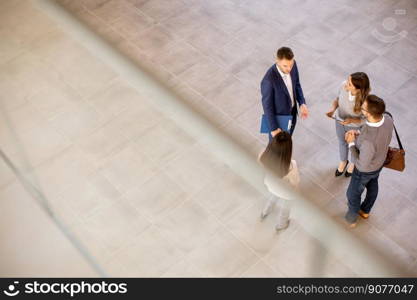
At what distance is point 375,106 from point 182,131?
1839 mm

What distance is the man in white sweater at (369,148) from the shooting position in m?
3.07

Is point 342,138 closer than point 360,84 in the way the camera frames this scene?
No

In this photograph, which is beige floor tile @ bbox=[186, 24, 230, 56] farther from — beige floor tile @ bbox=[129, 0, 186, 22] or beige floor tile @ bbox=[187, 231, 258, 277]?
beige floor tile @ bbox=[187, 231, 258, 277]

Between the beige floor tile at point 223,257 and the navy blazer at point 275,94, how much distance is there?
957 mm

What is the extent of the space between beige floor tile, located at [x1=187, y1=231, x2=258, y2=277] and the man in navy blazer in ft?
2.98

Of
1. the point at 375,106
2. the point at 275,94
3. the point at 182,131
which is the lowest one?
the point at 182,131

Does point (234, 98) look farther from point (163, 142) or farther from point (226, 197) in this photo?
point (226, 197)

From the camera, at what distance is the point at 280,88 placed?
3436 mm

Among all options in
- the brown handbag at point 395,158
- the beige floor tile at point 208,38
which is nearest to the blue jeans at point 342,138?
the brown handbag at point 395,158

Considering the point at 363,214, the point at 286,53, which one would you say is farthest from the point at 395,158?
the point at 286,53

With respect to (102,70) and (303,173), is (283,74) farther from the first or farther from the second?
(102,70)

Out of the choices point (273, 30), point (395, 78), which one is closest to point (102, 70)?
point (273, 30)

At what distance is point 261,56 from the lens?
527cm

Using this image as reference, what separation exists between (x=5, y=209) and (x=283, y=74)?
2.51 m
